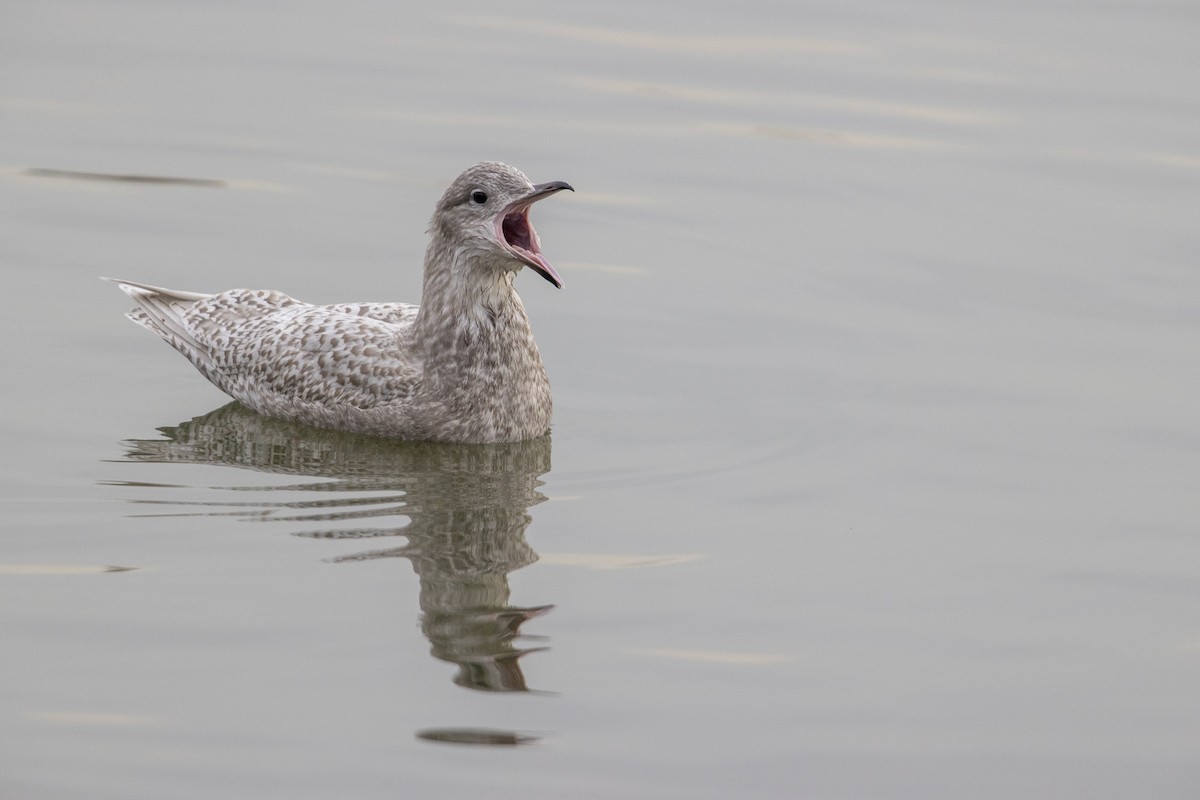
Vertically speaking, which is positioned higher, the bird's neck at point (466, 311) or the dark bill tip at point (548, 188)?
the dark bill tip at point (548, 188)

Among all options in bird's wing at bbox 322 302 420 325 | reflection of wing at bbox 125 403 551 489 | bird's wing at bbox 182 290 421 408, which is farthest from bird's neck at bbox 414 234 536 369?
bird's wing at bbox 322 302 420 325

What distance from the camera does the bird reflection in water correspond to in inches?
312

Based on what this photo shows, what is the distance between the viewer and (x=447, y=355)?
10281 mm

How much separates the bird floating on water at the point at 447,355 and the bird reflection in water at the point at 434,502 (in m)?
0.13

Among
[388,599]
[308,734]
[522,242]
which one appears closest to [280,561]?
[388,599]

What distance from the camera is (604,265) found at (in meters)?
13.1

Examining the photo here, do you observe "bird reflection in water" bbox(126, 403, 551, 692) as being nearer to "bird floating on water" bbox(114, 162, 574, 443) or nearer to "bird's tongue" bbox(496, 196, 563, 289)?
"bird floating on water" bbox(114, 162, 574, 443)

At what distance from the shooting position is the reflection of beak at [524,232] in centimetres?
955

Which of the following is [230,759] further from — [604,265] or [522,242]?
[604,265]

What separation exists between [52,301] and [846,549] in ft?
19.2

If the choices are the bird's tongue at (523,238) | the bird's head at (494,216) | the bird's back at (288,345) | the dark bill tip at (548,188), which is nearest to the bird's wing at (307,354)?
the bird's back at (288,345)

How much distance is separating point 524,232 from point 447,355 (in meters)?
0.80

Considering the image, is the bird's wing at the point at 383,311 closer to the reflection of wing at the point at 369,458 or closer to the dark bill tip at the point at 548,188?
the reflection of wing at the point at 369,458

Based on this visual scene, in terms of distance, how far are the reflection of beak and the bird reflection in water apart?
3.50 feet
